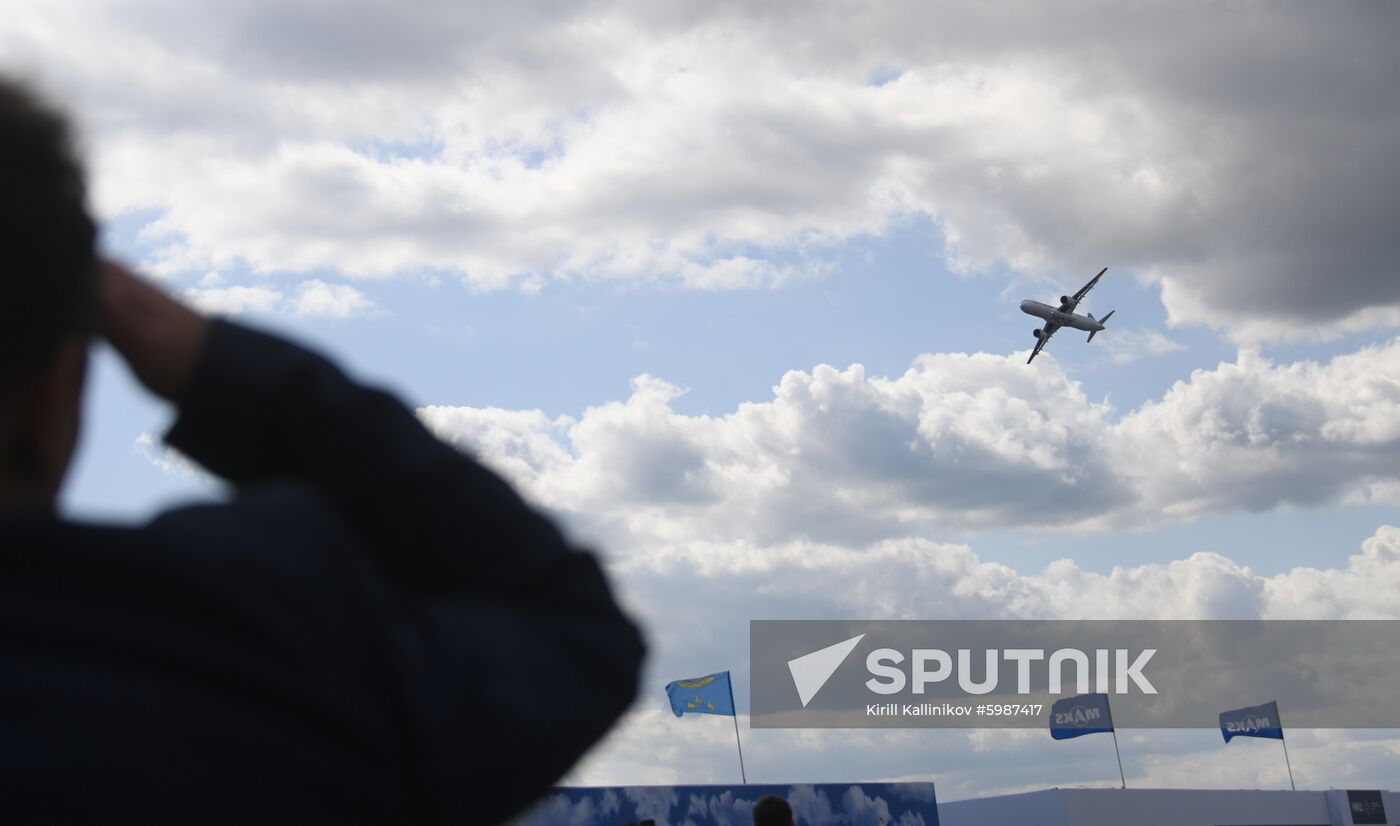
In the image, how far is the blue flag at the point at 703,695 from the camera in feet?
116

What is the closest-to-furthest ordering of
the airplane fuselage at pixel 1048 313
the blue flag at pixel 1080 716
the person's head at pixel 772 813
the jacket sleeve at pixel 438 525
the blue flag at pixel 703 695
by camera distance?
1. the jacket sleeve at pixel 438 525
2. the person's head at pixel 772 813
3. the blue flag at pixel 703 695
4. the blue flag at pixel 1080 716
5. the airplane fuselage at pixel 1048 313

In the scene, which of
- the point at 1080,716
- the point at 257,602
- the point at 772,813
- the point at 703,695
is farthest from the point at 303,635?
the point at 1080,716

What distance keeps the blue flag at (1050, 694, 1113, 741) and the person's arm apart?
4394 centimetres

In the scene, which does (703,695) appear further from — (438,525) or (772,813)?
(438,525)

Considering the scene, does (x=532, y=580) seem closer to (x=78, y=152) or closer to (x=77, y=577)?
(x=77, y=577)

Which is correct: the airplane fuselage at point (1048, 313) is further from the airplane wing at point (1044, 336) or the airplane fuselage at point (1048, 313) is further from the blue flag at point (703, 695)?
the blue flag at point (703, 695)

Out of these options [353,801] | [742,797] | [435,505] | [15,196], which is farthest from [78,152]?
[742,797]

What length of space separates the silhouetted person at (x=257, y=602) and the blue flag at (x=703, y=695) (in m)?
35.1

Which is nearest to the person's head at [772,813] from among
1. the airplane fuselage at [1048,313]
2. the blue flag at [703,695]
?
the blue flag at [703,695]

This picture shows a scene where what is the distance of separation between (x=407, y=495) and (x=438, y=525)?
32 millimetres

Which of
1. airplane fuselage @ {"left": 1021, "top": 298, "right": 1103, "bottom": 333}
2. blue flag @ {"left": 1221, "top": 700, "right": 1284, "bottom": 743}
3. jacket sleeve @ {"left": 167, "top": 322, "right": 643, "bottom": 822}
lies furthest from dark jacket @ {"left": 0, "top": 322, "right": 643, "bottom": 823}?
airplane fuselage @ {"left": 1021, "top": 298, "right": 1103, "bottom": 333}

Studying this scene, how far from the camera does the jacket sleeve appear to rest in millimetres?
886

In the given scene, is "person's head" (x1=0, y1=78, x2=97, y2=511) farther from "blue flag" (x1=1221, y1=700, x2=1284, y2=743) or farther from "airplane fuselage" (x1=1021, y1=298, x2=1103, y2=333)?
"airplane fuselage" (x1=1021, y1=298, x2=1103, y2=333)

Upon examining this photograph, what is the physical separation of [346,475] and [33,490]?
8.1 inches
